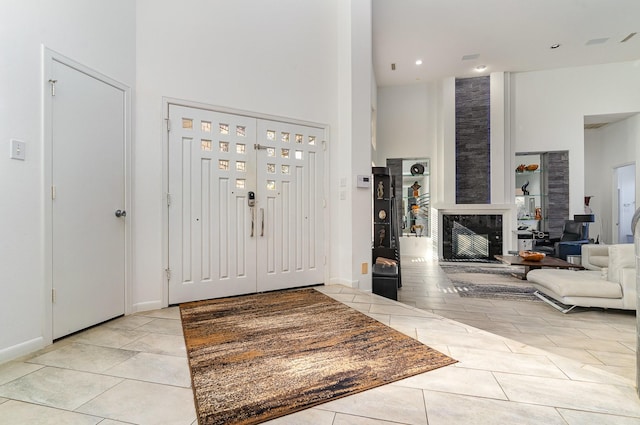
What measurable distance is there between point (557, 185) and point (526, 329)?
5930 mm

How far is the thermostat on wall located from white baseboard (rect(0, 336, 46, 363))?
3221mm

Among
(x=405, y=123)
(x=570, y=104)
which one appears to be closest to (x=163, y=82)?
(x=405, y=123)

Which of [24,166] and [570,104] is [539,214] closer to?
[570,104]

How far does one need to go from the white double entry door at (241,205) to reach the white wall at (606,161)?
26.8 feet

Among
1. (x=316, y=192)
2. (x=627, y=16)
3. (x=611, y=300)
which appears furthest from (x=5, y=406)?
(x=627, y=16)

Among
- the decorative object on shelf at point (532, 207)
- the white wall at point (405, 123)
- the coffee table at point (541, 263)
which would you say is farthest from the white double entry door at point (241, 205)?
the decorative object on shelf at point (532, 207)

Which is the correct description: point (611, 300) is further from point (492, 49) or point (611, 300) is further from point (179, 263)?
point (492, 49)

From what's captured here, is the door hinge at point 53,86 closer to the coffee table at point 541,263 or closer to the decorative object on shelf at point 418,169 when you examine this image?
the coffee table at point 541,263

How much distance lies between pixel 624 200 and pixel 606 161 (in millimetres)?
1140

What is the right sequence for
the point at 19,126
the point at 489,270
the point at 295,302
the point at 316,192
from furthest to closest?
the point at 489,270 → the point at 316,192 → the point at 295,302 → the point at 19,126

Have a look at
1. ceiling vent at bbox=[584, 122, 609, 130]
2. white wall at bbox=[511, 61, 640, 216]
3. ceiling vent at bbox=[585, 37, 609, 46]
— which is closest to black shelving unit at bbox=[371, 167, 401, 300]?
white wall at bbox=[511, 61, 640, 216]

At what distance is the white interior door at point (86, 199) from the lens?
2.29 m

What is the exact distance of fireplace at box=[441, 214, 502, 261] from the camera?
24.1 feet

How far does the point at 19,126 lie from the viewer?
205 cm
